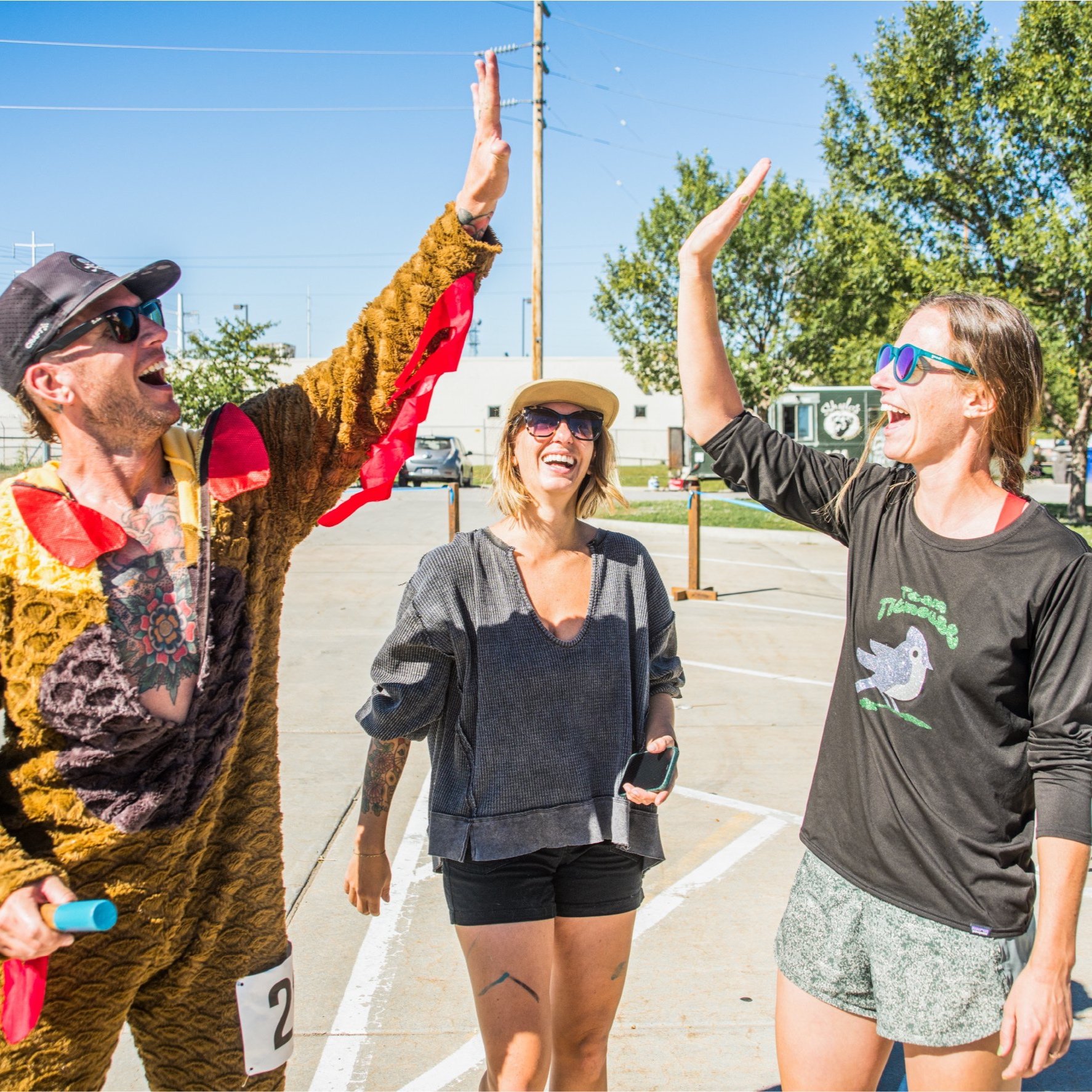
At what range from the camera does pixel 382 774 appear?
2.51 meters

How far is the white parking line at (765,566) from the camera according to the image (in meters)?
12.7

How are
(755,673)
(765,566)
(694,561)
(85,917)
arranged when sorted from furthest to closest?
(765,566) < (694,561) < (755,673) < (85,917)

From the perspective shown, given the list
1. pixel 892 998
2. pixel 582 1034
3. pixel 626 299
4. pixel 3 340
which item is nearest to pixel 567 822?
pixel 582 1034

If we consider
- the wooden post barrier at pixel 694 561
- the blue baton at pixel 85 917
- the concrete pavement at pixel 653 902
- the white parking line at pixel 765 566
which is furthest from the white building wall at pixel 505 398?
the blue baton at pixel 85 917

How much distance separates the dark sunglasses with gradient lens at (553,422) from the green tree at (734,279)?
82.7 feet

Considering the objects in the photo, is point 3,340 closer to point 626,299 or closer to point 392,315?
point 392,315

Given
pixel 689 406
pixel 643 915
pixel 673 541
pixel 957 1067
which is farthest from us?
Answer: pixel 673 541

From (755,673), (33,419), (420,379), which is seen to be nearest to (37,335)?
(33,419)

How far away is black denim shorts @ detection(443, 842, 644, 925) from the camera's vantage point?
2299mm

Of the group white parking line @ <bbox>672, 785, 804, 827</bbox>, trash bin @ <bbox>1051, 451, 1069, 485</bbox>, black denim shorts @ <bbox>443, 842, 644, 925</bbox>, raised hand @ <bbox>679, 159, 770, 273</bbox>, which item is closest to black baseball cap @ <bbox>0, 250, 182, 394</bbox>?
raised hand @ <bbox>679, 159, 770, 273</bbox>

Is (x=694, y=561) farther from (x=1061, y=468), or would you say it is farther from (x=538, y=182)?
(x=1061, y=468)

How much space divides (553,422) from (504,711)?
741 millimetres

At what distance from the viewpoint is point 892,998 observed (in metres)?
1.92

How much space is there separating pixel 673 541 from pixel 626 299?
1469 centimetres
